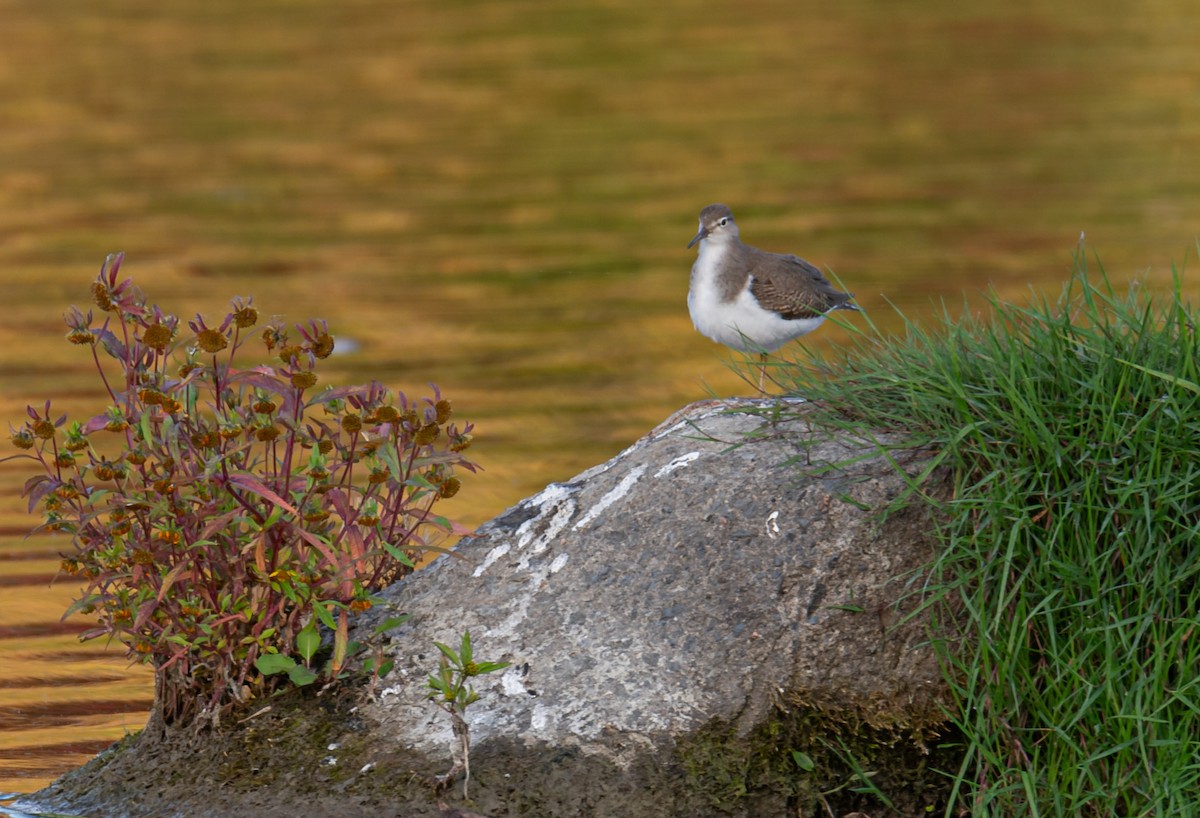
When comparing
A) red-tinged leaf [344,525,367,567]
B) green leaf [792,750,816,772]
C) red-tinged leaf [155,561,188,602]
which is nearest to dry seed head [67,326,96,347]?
red-tinged leaf [155,561,188,602]

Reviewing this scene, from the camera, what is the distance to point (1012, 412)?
5.32 m

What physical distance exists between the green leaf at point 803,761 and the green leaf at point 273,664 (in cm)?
157

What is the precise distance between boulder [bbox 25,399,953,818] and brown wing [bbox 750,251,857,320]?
1095 millimetres

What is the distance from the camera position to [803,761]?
517 centimetres

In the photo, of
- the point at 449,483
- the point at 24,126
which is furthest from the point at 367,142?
the point at 449,483

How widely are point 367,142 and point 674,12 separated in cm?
1009

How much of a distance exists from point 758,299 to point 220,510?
7.88 feet

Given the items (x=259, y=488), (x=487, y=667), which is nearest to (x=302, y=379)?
(x=259, y=488)

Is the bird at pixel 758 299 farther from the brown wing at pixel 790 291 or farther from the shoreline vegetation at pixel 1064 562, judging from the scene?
the shoreline vegetation at pixel 1064 562

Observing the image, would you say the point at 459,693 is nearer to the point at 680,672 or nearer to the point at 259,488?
the point at 680,672

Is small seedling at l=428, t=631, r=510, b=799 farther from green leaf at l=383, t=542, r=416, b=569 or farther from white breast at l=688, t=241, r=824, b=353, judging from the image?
white breast at l=688, t=241, r=824, b=353

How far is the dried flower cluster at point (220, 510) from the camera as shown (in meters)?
5.30

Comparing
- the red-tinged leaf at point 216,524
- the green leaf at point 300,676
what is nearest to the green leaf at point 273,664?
the green leaf at point 300,676

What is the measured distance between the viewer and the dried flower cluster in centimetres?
530
